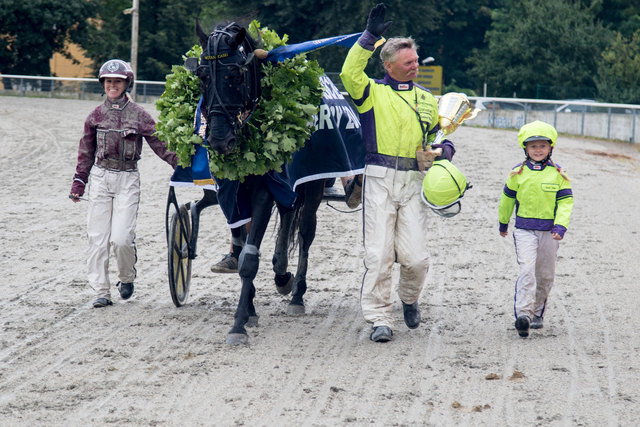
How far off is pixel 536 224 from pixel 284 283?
6.56 ft

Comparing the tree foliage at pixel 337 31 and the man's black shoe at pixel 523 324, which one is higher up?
the tree foliage at pixel 337 31

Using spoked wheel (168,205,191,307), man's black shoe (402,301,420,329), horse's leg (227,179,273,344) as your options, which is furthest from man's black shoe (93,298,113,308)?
man's black shoe (402,301,420,329)

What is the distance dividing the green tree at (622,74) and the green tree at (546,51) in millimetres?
3079

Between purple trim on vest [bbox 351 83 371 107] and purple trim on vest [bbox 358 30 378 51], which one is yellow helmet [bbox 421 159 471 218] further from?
purple trim on vest [bbox 358 30 378 51]

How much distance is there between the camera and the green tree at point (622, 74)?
1236 inches

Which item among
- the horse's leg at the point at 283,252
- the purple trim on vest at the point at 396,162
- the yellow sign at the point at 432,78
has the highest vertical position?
the yellow sign at the point at 432,78

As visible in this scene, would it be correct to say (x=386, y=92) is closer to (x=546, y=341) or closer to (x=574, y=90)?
(x=546, y=341)

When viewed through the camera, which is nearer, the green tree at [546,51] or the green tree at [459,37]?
the green tree at [546,51]

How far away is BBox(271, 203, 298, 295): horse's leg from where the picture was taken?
6.29 m

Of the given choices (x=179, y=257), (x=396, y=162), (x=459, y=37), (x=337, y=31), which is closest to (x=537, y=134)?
(x=396, y=162)

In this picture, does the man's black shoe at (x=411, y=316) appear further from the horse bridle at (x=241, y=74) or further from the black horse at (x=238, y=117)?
the horse bridle at (x=241, y=74)

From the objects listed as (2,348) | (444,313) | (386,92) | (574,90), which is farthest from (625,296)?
(574,90)

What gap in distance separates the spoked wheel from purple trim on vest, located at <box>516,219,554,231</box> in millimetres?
2508

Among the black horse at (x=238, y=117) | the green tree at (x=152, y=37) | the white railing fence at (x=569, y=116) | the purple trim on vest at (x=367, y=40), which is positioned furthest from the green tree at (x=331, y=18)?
the purple trim on vest at (x=367, y=40)
